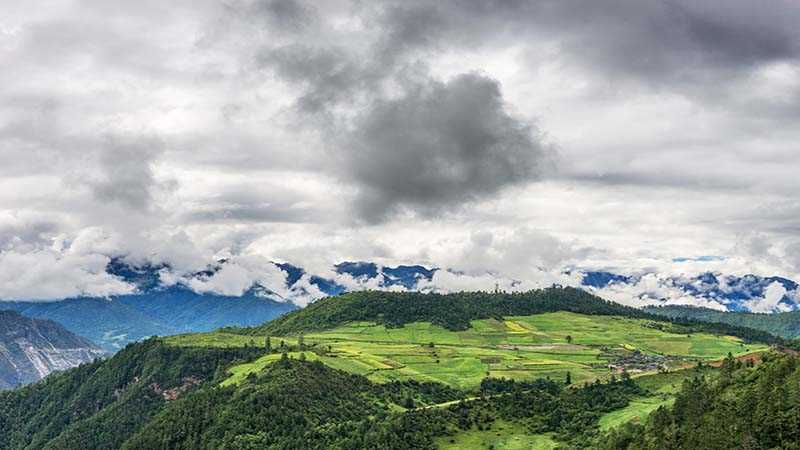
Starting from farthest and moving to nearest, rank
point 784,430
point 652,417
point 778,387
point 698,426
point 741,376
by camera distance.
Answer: point 652,417 < point 741,376 < point 698,426 < point 778,387 < point 784,430

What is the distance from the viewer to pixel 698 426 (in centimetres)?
16312

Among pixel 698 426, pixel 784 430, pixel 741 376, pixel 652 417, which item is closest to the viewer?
pixel 784 430

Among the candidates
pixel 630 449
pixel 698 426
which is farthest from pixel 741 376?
pixel 630 449

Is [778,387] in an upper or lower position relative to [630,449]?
upper

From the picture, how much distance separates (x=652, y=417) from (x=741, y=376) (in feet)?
93.5

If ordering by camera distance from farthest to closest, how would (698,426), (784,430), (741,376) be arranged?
(741,376), (698,426), (784,430)

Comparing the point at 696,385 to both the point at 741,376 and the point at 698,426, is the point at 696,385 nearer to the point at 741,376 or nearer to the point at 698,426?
the point at 741,376

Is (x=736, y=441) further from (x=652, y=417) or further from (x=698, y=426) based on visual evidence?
(x=652, y=417)

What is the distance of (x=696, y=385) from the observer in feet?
640

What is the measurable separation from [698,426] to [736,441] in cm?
1954

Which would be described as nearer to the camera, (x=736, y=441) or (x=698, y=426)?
(x=736, y=441)

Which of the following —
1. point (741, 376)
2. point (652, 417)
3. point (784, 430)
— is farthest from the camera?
point (652, 417)

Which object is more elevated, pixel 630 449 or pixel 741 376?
pixel 741 376

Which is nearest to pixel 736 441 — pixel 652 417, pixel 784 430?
pixel 784 430
